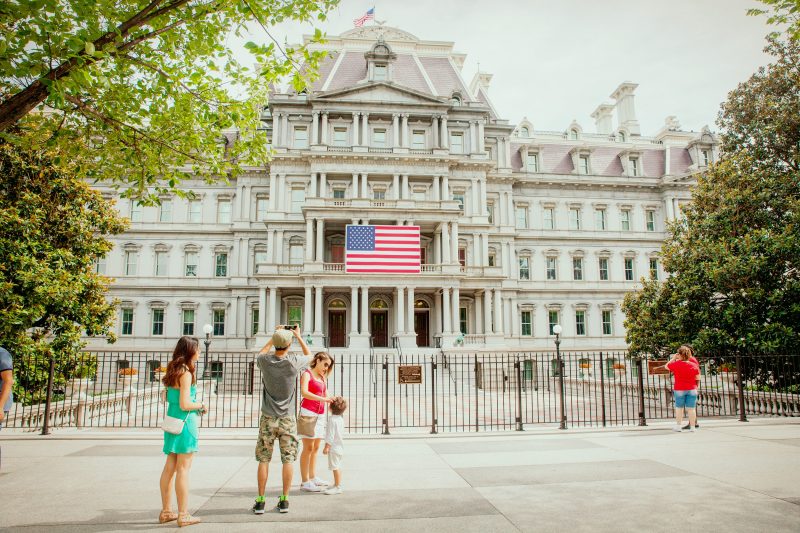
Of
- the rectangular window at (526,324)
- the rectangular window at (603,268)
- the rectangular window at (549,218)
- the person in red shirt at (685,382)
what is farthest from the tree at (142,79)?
the rectangular window at (603,268)

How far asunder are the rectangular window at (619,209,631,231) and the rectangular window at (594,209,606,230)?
1365mm

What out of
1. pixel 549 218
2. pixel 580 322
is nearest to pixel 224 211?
pixel 549 218

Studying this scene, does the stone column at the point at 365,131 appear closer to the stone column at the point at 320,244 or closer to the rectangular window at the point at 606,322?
the stone column at the point at 320,244

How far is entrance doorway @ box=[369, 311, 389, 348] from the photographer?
1420 inches

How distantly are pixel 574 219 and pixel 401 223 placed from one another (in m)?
16.4

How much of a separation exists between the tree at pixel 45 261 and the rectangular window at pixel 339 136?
20736mm

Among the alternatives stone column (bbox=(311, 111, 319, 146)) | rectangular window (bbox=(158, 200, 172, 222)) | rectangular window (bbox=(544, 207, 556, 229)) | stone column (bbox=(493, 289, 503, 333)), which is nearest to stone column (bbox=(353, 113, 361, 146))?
stone column (bbox=(311, 111, 319, 146))

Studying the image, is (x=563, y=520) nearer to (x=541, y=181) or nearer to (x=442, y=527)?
(x=442, y=527)

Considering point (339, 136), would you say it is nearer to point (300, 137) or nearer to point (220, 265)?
point (300, 137)

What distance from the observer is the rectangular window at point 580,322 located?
4000cm

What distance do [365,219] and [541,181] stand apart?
52.9 feet

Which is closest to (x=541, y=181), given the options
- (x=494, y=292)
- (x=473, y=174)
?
(x=473, y=174)

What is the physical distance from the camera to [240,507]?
6.27 meters

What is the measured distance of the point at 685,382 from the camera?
1160 cm
